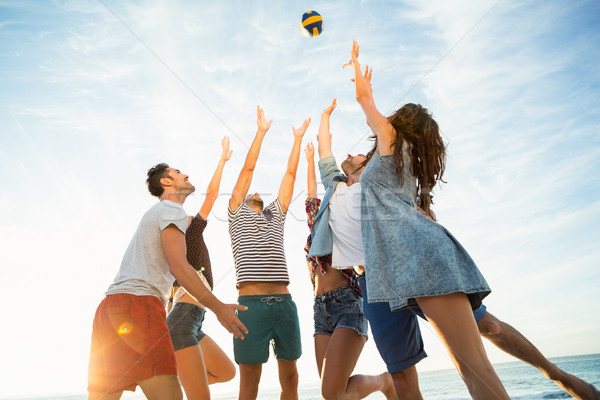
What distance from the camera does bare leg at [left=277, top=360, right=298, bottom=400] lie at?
425cm

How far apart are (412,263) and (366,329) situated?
189cm

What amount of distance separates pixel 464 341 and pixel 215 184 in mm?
3934

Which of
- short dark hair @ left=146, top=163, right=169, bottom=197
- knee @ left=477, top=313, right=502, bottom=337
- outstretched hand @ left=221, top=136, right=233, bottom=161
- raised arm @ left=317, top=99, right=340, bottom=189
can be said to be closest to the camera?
knee @ left=477, top=313, right=502, bottom=337

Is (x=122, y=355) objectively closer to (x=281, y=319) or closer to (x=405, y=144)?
(x=281, y=319)

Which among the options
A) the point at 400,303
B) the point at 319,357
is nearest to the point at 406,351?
the point at 319,357

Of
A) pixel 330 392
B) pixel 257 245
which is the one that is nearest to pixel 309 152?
pixel 257 245

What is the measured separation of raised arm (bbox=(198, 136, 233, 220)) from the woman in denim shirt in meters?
2.57

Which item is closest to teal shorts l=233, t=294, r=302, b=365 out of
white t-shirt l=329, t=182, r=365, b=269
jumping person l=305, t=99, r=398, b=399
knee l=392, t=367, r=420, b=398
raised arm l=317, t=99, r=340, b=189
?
jumping person l=305, t=99, r=398, b=399

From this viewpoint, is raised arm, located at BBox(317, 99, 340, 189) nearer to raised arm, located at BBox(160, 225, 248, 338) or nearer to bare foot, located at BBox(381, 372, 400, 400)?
raised arm, located at BBox(160, 225, 248, 338)

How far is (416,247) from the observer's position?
2365mm

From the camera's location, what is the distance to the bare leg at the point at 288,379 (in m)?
4.25

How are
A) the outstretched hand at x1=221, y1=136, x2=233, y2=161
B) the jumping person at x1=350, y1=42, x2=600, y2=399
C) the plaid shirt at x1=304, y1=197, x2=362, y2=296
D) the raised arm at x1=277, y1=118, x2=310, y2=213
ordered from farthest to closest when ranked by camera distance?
the outstretched hand at x1=221, y1=136, x2=233, y2=161 → the raised arm at x1=277, y1=118, x2=310, y2=213 → the plaid shirt at x1=304, y1=197, x2=362, y2=296 → the jumping person at x1=350, y1=42, x2=600, y2=399

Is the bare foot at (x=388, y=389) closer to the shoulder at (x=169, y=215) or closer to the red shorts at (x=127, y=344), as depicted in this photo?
the red shorts at (x=127, y=344)

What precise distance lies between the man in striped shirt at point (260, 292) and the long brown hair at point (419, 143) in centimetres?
213
